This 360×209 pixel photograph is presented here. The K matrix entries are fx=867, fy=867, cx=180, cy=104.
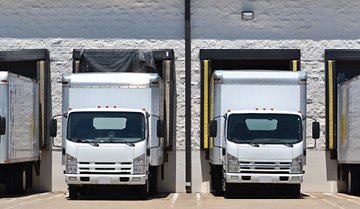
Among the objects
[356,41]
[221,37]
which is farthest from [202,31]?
[356,41]

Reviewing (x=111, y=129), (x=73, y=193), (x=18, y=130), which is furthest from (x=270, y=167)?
(x=18, y=130)

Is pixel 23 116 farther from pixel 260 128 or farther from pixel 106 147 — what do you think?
A: pixel 260 128

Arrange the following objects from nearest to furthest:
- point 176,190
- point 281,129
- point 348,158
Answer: point 281,129 < point 348,158 < point 176,190

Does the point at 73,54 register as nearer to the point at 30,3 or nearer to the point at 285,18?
the point at 30,3

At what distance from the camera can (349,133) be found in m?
24.7

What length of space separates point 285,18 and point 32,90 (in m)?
8.40

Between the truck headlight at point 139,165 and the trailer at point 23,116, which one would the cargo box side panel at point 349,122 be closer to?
the truck headlight at point 139,165

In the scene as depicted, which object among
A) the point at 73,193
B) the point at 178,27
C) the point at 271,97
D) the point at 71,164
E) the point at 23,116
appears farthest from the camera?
the point at 178,27

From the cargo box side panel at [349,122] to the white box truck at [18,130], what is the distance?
9134mm

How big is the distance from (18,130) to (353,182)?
9659 millimetres

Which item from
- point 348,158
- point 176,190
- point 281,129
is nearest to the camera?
point 281,129

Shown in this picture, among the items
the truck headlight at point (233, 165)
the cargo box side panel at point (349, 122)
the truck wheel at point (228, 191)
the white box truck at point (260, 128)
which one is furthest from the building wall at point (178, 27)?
the truck headlight at point (233, 165)

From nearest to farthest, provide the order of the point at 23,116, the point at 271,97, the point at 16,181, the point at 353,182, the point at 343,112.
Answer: the point at 271,97
the point at 23,116
the point at 16,181
the point at 353,182
the point at 343,112

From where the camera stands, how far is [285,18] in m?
27.9
